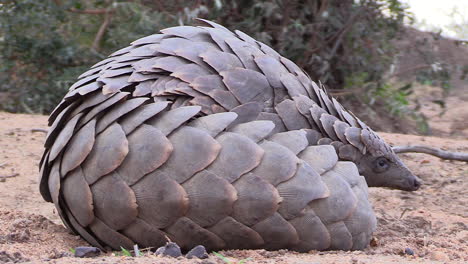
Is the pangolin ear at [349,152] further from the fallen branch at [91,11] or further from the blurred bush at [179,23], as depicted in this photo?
the fallen branch at [91,11]

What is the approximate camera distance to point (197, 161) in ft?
8.83

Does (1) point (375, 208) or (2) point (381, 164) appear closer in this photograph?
(2) point (381, 164)

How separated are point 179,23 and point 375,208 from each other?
3.38 metres

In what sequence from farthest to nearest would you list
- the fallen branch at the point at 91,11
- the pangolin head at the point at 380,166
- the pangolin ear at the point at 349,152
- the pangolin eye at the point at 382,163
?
the fallen branch at the point at 91,11
the pangolin eye at the point at 382,163
the pangolin head at the point at 380,166
the pangolin ear at the point at 349,152

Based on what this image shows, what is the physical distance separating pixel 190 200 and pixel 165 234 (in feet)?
0.68

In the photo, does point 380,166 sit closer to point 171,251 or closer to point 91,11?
point 171,251

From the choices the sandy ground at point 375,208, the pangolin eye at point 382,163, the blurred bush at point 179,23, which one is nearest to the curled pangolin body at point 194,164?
the sandy ground at point 375,208

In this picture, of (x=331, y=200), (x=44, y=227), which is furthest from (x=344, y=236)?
(x=44, y=227)

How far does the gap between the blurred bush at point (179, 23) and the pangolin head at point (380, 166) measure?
11.6ft

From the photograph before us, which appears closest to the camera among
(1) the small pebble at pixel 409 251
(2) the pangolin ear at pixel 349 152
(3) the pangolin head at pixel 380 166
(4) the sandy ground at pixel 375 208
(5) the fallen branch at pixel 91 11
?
(4) the sandy ground at pixel 375 208

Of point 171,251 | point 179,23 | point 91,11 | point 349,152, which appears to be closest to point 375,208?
point 349,152

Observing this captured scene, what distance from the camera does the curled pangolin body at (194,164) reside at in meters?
2.70

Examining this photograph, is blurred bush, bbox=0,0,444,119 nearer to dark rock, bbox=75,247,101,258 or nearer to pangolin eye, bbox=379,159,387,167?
pangolin eye, bbox=379,159,387,167

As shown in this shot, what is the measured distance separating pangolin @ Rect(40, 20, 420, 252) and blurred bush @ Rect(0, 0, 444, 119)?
3862 mm
